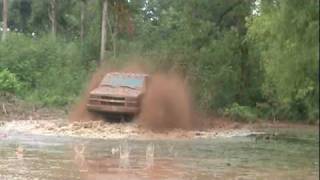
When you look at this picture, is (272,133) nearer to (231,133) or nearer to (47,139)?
(231,133)

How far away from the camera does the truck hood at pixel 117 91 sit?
25406mm

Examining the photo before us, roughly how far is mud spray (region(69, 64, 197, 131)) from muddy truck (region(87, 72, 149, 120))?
348 millimetres

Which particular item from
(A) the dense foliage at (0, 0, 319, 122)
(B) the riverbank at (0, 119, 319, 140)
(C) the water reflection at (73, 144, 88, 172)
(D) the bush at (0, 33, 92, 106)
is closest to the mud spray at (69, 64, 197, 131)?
(B) the riverbank at (0, 119, 319, 140)

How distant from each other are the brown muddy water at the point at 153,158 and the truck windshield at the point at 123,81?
4.16m

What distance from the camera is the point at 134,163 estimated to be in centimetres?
1608

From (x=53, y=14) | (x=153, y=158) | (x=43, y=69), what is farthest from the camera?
(x=53, y=14)

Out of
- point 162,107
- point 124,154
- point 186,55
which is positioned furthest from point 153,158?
point 186,55

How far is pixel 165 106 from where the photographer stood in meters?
26.6

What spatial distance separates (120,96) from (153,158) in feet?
27.0

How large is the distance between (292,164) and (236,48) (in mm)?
21002

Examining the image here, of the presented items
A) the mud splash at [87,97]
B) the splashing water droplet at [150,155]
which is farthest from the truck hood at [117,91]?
the splashing water droplet at [150,155]

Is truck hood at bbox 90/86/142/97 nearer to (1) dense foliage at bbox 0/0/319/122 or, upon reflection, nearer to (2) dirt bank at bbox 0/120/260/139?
(2) dirt bank at bbox 0/120/260/139

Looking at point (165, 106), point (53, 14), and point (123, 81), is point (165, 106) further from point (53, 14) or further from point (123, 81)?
point (53, 14)

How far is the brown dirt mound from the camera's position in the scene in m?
25.5
